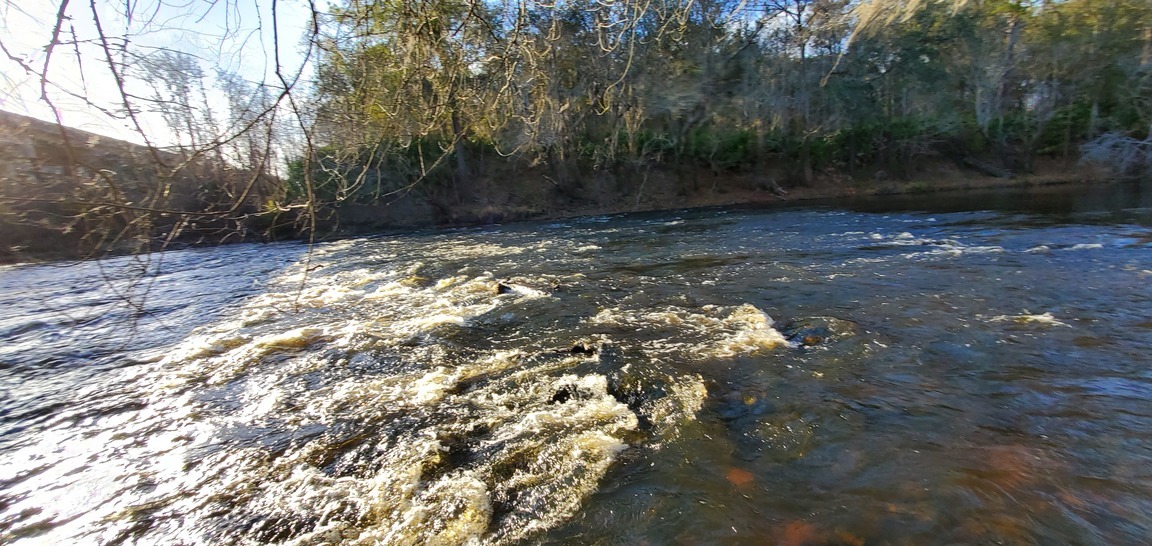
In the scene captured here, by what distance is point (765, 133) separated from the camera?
29625 millimetres

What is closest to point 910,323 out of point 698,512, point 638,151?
point 698,512

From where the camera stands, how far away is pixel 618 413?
4129mm

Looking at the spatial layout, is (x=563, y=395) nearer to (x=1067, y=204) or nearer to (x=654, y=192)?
(x=1067, y=204)

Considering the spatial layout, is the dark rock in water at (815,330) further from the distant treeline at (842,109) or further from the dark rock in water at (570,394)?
the distant treeline at (842,109)

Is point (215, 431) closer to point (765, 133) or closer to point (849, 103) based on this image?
point (765, 133)

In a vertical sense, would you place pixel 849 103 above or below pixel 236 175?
above

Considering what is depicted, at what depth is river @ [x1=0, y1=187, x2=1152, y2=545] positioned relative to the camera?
117 inches

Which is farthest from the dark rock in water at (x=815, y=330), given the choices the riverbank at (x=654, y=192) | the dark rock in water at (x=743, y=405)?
the riverbank at (x=654, y=192)

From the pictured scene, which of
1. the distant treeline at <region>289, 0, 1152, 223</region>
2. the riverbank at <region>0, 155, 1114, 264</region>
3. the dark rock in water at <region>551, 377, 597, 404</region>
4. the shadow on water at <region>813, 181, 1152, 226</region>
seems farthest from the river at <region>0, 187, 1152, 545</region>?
the riverbank at <region>0, 155, 1114, 264</region>

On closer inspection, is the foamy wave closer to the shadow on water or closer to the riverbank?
the shadow on water

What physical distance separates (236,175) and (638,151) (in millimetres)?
27755

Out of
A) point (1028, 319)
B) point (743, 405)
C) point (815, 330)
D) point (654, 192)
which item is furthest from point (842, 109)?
point (743, 405)

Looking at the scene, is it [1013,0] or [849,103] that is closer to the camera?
[1013,0]

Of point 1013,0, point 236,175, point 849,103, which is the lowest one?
point 236,175
